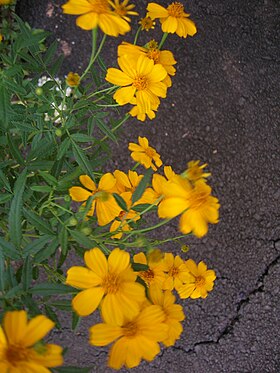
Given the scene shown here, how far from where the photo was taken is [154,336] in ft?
3.34

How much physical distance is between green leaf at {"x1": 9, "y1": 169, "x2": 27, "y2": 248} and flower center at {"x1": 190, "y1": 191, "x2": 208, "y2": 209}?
0.40m

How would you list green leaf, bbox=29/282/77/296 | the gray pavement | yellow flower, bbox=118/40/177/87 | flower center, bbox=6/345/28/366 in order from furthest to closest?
the gray pavement, yellow flower, bbox=118/40/177/87, green leaf, bbox=29/282/77/296, flower center, bbox=6/345/28/366

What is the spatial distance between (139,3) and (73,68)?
0.43 meters

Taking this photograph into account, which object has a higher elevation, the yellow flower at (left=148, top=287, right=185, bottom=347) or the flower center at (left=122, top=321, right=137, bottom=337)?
the flower center at (left=122, top=321, right=137, bottom=337)

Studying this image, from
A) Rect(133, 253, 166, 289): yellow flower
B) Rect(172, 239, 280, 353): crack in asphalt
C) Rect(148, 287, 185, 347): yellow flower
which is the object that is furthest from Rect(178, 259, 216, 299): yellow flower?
Rect(172, 239, 280, 353): crack in asphalt

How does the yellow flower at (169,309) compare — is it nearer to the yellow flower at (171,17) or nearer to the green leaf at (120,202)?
the green leaf at (120,202)

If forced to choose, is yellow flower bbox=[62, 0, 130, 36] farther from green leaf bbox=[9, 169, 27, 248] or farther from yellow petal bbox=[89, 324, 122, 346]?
yellow petal bbox=[89, 324, 122, 346]

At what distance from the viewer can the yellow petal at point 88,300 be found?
960 mm

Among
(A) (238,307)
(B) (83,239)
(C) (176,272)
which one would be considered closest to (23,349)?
(B) (83,239)

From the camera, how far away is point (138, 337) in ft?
3.30

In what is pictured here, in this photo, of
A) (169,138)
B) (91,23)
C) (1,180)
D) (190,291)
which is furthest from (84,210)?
(169,138)

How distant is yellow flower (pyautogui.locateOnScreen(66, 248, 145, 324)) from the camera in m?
0.97

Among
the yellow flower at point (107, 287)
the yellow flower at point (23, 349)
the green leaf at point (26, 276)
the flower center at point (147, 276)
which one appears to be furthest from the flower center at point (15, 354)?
the flower center at point (147, 276)

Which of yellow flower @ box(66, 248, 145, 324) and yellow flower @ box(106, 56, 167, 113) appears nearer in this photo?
yellow flower @ box(66, 248, 145, 324)
